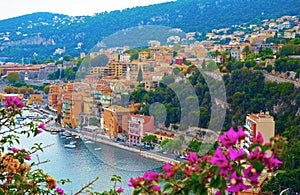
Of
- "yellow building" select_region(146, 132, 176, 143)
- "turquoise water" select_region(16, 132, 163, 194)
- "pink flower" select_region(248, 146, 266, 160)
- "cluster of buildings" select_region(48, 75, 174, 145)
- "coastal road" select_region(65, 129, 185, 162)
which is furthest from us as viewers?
"cluster of buildings" select_region(48, 75, 174, 145)

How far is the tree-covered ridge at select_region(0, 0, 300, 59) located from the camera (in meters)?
24.4

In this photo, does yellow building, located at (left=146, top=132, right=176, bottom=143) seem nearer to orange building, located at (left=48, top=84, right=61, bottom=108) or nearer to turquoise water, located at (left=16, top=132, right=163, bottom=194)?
turquoise water, located at (left=16, top=132, right=163, bottom=194)

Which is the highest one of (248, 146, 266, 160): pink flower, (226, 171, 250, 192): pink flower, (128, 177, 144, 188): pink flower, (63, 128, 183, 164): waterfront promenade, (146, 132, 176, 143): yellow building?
(248, 146, 266, 160): pink flower

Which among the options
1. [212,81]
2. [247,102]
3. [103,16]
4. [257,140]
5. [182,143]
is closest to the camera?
[257,140]

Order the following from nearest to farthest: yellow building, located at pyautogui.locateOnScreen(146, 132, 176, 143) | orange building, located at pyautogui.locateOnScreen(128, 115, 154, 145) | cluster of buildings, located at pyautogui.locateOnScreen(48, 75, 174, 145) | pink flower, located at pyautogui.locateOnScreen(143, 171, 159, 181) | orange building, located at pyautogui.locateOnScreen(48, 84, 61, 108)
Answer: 1. pink flower, located at pyautogui.locateOnScreen(143, 171, 159, 181)
2. yellow building, located at pyautogui.locateOnScreen(146, 132, 176, 143)
3. orange building, located at pyautogui.locateOnScreen(128, 115, 154, 145)
4. cluster of buildings, located at pyautogui.locateOnScreen(48, 75, 174, 145)
5. orange building, located at pyautogui.locateOnScreen(48, 84, 61, 108)

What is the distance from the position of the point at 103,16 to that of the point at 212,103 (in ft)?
69.4

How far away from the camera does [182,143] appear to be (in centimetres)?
830

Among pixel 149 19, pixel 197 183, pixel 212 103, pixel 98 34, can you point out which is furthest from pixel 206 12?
pixel 197 183

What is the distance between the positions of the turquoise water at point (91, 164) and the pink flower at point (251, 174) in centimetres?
508

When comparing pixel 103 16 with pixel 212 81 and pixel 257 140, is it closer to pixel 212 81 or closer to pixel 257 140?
pixel 212 81

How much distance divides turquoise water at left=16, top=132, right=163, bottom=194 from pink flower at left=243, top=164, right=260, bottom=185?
508cm

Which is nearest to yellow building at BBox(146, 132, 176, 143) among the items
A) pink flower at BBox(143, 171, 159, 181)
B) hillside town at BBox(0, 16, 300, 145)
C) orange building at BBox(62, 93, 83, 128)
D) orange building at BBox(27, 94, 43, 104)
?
hillside town at BBox(0, 16, 300, 145)

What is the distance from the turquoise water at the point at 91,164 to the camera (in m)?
6.76

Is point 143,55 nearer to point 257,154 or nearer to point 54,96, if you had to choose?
point 54,96
